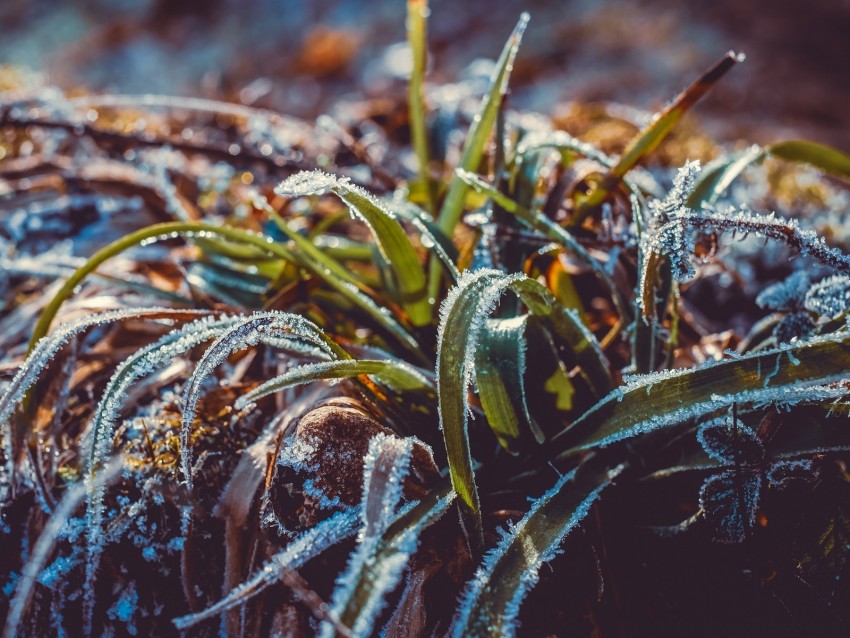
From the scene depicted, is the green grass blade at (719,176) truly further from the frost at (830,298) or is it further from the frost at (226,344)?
the frost at (226,344)

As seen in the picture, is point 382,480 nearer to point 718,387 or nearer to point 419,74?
point 718,387

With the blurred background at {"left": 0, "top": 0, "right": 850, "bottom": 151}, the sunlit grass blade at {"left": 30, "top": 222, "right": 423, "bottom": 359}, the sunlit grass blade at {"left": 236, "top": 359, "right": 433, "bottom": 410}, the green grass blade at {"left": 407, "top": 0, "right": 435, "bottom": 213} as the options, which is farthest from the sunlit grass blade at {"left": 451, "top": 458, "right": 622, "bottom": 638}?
the blurred background at {"left": 0, "top": 0, "right": 850, "bottom": 151}

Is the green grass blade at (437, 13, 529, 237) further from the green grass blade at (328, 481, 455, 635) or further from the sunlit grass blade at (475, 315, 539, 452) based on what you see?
the green grass blade at (328, 481, 455, 635)

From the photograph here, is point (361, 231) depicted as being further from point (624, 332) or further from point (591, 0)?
point (591, 0)

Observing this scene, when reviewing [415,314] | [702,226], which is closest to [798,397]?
[702,226]

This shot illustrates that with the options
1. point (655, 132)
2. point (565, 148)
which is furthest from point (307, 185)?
point (655, 132)

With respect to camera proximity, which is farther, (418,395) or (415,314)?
(415,314)

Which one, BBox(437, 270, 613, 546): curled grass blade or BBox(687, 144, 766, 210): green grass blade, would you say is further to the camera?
BBox(687, 144, 766, 210): green grass blade
